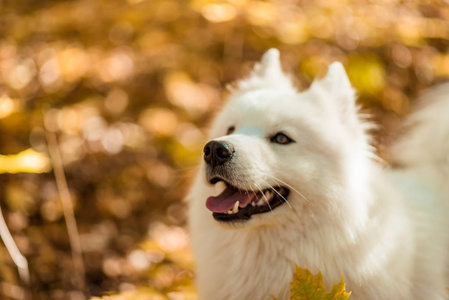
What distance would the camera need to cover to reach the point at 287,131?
2041 millimetres

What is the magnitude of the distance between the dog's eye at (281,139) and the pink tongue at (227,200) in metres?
0.32

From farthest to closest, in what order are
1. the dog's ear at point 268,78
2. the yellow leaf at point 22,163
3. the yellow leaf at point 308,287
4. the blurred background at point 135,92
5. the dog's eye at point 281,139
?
the blurred background at point 135,92
the dog's ear at point 268,78
the dog's eye at point 281,139
the yellow leaf at point 22,163
the yellow leaf at point 308,287

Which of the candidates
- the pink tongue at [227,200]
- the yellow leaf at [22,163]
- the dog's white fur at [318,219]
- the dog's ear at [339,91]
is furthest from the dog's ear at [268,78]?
the yellow leaf at [22,163]

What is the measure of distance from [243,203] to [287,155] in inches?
13.1

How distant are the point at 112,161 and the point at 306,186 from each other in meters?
2.92

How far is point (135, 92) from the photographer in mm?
4855

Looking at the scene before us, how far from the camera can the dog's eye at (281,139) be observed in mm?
2053

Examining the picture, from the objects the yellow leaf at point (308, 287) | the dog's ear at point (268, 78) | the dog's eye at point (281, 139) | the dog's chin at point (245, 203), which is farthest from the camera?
the dog's ear at point (268, 78)

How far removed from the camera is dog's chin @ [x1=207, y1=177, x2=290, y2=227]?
75.8 inches

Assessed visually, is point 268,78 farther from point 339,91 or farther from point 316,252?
point 316,252

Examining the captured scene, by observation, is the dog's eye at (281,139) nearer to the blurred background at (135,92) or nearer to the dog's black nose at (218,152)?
the dog's black nose at (218,152)

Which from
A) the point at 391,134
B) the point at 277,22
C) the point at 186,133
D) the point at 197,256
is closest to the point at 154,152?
the point at 186,133

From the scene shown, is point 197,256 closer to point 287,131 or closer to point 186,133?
point 287,131

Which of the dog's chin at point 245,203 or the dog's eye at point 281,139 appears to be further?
the dog's eye at point 281,139
